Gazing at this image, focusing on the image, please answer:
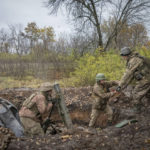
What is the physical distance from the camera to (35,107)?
467 cm

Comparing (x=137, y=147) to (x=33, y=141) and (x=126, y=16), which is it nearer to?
(x=33, y=141)

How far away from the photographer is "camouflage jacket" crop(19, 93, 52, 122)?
4531 mm

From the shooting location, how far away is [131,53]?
5.11m

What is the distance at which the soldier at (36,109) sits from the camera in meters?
4.55

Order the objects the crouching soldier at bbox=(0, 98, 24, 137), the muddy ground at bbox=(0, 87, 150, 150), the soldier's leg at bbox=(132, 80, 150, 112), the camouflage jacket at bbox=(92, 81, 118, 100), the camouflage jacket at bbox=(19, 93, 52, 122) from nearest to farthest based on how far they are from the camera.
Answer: the muddy ground at bbox=(0, 87, 150, 150)
the crouching soldier at bbox=(0, 98, 24, 137)
the camouflage jacket at bbox=(19, 93, 52, 122)
the camouflage jacket at bbox=(92, 81, 118, 100)
the soldier's leg at bbox=(132, 80, 150, 112)

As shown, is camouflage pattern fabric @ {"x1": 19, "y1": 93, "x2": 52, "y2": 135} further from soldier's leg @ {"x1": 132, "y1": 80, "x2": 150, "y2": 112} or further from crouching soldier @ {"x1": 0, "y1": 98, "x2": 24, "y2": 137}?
soldier's leg @ {"x1": 132, "y1": 80, "x2": 150, "y2": 112}

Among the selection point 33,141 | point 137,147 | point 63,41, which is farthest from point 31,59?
point 137,147

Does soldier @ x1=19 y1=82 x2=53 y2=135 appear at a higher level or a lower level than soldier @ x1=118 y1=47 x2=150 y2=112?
lower

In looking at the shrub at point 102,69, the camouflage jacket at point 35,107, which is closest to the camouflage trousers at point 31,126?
the camouflage jacket at point 35,107

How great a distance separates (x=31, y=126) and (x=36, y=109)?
0.49 m

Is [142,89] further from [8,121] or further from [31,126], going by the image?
[8,121]

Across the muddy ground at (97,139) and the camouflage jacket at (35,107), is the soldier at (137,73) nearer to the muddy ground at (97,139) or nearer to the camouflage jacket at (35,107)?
the muddy ground at (97,139)

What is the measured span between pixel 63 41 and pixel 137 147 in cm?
1200

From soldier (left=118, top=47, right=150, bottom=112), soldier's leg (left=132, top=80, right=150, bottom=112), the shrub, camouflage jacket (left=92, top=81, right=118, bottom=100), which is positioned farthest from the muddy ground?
the shrub
